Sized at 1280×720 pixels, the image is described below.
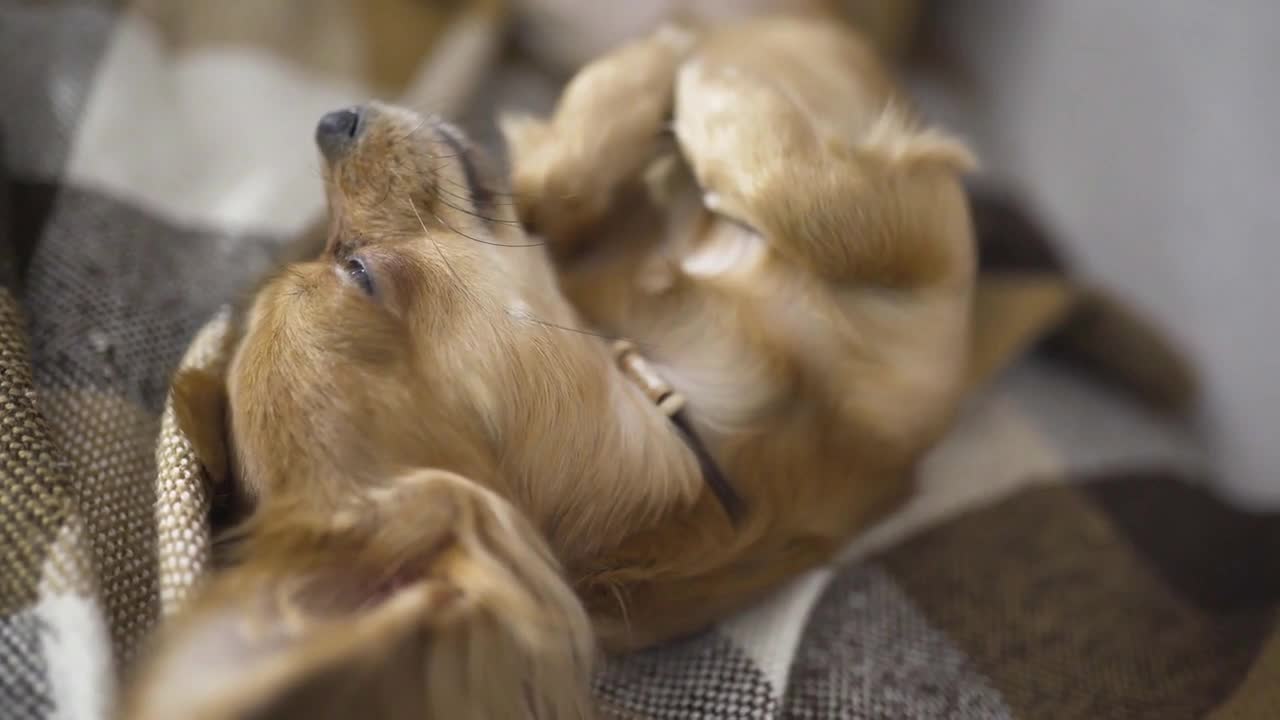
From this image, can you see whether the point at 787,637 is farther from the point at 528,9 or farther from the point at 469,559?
the point at 528,9

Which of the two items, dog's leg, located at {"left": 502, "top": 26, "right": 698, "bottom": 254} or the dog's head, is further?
dog's leg, located at {"left": 502, "top": 26, "right": 698, "bottom": 254}

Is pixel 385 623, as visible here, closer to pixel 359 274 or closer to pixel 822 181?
pixel 359 274

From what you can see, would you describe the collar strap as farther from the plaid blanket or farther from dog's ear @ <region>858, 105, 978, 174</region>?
dog's ear @ <region>858, 105, 978, 174</region>

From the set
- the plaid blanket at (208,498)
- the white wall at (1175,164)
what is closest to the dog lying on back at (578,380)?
the plaid blanket at (208,498)

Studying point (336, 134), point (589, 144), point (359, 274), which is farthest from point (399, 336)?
point (589, 144)

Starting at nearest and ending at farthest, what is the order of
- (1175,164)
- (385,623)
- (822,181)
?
(385,623) < (822,181) < (1175,164)

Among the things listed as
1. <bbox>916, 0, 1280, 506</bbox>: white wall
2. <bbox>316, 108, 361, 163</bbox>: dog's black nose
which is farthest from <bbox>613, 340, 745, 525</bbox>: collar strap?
<bbox>916, 0, 1280, 506</bbox>: white wall
